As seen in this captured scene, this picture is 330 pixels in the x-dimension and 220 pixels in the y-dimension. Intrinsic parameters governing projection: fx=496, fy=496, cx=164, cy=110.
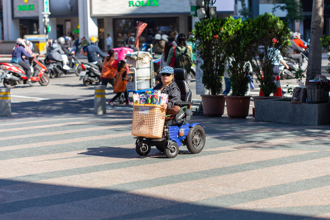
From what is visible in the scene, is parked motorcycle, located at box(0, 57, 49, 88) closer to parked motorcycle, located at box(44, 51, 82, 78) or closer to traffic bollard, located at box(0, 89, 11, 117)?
parked motorcycle, located at box(44, 51, 82, 78)

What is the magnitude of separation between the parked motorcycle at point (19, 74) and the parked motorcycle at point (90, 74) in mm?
1709

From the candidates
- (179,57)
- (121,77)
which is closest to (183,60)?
(179,57)

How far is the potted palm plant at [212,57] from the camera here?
41.3 feet

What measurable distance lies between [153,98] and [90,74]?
13.4 meters

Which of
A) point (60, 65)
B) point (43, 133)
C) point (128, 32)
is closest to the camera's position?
point (43, 133)

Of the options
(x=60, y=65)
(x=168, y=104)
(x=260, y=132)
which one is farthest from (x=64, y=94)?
(x=168, y=104)

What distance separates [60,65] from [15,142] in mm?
14538

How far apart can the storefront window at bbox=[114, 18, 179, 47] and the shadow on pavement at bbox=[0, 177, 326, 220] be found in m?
40.4

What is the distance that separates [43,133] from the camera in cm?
1058

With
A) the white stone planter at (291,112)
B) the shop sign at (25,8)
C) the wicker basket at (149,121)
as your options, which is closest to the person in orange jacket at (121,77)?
the white stone planter at (291,112)

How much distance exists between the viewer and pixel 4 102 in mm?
13398

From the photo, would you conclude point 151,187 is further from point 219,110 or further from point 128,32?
point 128,32

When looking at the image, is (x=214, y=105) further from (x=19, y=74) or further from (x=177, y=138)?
(x=19, y=74)

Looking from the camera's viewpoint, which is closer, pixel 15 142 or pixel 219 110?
pixel 15 142
